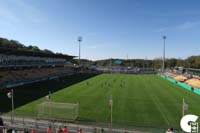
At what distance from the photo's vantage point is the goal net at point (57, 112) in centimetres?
2088

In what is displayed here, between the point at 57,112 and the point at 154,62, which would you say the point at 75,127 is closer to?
the point at 57,112

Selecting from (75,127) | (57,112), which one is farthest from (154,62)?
(75,127)

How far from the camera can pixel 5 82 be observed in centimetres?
4100

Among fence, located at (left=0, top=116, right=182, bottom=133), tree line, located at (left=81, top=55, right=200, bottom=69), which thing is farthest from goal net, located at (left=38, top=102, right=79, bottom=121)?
tree line, located at (left=81, top=55, right=200, bottom=69)

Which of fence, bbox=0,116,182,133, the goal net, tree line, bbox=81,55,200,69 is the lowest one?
fence, bbox=0,116,182,133

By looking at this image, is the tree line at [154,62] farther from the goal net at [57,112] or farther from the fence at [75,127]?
the fence at [75,127]

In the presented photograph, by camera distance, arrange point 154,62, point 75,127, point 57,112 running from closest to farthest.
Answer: point 75,127 → point 57,112 → point 154,62

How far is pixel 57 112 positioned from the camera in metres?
21.3

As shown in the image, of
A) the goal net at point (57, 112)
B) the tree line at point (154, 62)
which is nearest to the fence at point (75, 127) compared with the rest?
the goal net at point (57, 112)

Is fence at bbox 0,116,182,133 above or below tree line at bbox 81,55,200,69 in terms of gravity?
below

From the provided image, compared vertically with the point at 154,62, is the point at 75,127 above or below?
below

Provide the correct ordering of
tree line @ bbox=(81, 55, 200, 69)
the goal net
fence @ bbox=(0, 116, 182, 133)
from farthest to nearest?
tree line @ bbox=(81, 55, 200, 69)
the goal net
fence @ bbox=(0, 116, 182, 133)

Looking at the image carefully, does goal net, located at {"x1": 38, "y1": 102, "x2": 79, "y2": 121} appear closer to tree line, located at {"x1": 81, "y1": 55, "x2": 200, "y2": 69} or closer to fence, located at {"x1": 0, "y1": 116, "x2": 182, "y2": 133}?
fence, located at {"x1": 0, "y1": 116, "x2": 182, "y2": 133}

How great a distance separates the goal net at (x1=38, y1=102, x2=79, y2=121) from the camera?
20.9 metres
